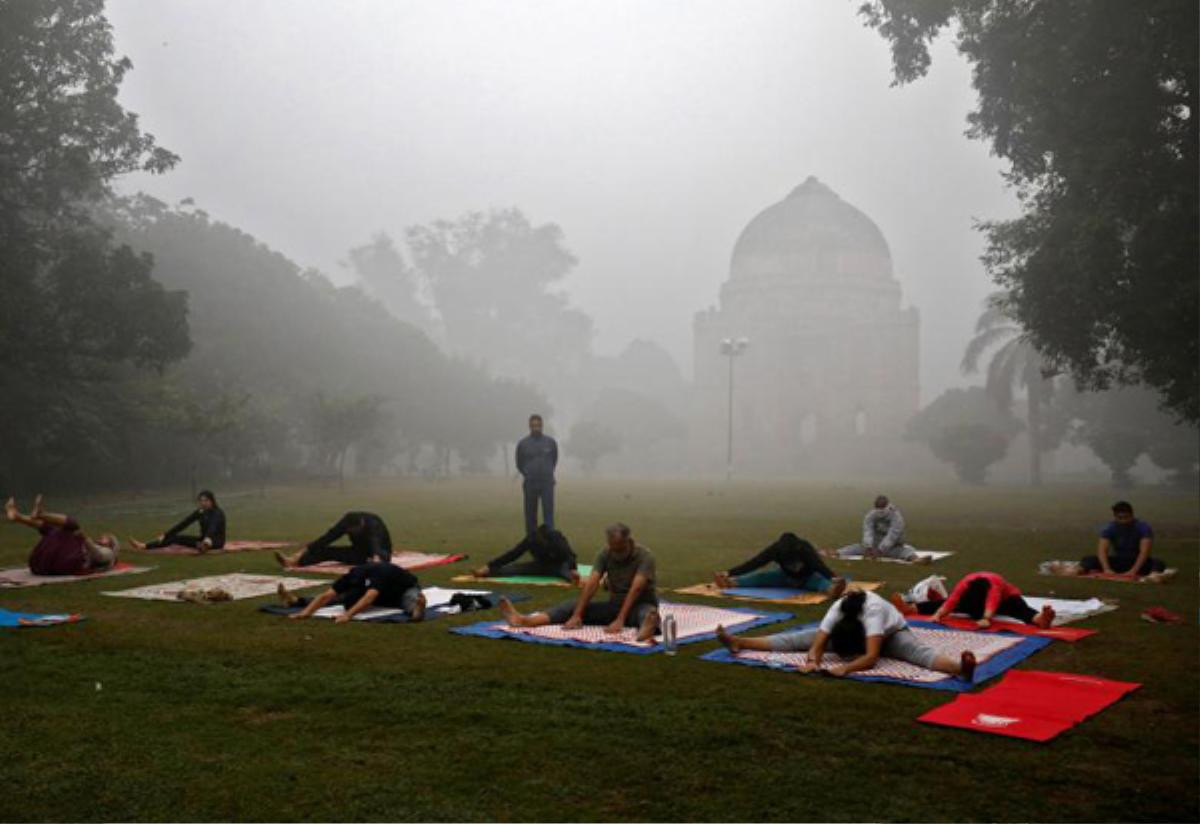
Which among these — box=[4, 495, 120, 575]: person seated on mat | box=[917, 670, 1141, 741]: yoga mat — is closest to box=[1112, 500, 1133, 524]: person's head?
box=[917, 670, 1141, 741]: yoga mat

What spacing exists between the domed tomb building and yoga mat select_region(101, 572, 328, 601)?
193ft

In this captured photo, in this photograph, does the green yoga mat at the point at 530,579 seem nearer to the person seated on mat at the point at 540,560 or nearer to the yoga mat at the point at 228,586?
the person seated on mat at the point at 540,560

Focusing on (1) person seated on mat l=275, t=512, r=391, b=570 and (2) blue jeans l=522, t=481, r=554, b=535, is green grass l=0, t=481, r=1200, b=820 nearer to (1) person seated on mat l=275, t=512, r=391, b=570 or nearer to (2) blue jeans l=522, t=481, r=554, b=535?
(1) person seated on mat l=275, t=512, r=391, b=570

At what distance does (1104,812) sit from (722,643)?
3.45 metres

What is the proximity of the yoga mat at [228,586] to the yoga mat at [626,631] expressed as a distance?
118 inches

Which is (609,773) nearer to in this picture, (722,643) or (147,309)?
(722,643)

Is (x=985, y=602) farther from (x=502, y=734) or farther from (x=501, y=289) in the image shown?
(x=501, y=289)

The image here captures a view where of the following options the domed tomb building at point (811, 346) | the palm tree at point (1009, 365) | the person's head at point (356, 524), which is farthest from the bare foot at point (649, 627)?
the domed tomb building at point (811, 346)

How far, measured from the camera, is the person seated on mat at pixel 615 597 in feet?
28.2

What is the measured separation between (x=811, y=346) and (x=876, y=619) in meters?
65.1

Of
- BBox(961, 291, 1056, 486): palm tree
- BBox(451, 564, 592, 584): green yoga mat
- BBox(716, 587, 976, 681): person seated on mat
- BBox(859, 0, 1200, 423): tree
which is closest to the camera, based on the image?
BBox(716, 587, 976, 681): person seated on mat

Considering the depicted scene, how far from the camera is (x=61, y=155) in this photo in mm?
27547

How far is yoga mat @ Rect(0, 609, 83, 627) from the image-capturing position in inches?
343

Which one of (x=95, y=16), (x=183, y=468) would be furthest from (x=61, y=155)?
(x=183, y=468)
